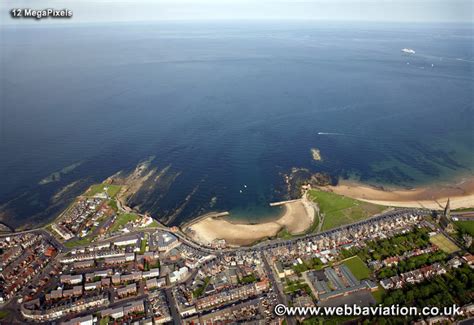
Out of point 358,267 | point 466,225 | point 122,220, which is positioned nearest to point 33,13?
point 122,220

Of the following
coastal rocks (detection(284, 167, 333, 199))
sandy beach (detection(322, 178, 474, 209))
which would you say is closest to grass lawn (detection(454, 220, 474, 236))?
sandy beach (detection(322, 178, 474, 209))

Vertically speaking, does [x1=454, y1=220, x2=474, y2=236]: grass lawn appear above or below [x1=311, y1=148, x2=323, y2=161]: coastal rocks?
below

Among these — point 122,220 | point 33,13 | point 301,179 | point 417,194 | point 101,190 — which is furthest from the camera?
point 301,179

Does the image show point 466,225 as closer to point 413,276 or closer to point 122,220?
point 413,276

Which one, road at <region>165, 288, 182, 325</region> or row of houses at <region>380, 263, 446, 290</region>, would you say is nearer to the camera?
road at <region>165, 288, 182, 325</region>

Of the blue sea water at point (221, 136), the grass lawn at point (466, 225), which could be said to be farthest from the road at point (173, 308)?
the grass lawn at point (466, 225)

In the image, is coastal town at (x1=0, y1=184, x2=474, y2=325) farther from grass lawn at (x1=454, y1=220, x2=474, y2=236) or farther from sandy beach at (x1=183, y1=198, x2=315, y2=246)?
sandy beach at (x1=183, y1=198, x2=315, y2=246)

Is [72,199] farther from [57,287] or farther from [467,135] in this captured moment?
[467,135]
